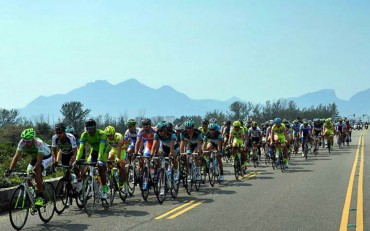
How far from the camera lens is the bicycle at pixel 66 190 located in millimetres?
10367

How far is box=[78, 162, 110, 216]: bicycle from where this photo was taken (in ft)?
33.2

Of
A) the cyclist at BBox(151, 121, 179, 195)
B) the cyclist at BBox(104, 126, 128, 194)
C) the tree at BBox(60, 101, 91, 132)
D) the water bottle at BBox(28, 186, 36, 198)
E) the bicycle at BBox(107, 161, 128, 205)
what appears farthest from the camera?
the tree at BBox(60, 101, 91, 132)

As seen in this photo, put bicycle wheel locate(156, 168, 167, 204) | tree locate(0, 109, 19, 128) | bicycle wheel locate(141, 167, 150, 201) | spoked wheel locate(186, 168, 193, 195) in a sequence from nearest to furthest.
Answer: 1. bicycle wheel locate(156, 168, 167, 204)
2. bicycle wheel locate(141, 167, 150, 201)
3. spoked wheel locate(186, 168, 193, 195)
4. tree locate(0, 109, 19, 128)

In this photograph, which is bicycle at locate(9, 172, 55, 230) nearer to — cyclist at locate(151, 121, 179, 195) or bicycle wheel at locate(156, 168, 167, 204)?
bicycle wheel at locate(156, 168, 167, 204)

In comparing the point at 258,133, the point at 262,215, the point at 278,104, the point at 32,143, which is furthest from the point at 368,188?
the point at 278,104

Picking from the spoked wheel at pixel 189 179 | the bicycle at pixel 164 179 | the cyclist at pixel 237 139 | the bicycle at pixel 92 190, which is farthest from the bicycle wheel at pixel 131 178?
the cyclist at pixel 237 139

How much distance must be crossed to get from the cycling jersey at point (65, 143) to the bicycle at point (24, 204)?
1.66 meters

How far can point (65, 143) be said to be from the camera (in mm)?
11219

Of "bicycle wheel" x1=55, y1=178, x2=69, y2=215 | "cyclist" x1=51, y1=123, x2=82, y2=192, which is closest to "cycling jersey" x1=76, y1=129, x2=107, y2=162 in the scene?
"cyclist" x1=51, y1=123, x2=82, y2=192

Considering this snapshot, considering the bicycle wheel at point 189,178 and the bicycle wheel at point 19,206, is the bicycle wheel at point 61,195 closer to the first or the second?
the bicycle wheel at point 19,206

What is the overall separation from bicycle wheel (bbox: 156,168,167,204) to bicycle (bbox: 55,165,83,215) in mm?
1896

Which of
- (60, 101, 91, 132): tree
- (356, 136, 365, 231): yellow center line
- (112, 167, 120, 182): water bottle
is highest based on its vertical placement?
Result: (60, 101, 91, 132): tree

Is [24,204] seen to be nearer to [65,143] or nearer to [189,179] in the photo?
[65,143]

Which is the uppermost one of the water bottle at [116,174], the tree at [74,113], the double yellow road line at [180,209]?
the tree at [74,113]
